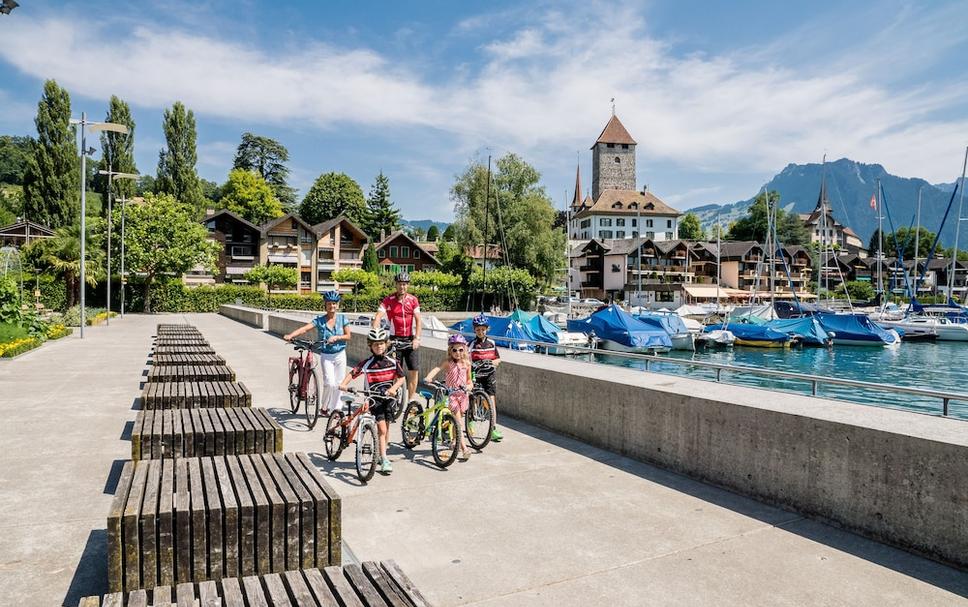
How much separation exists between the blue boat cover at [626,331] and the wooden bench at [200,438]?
34.4 m

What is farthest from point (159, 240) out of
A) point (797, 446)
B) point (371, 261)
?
point (797, 446)

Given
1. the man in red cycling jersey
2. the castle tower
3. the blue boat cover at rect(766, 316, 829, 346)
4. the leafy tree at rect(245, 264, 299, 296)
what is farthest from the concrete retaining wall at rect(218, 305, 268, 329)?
the castle tower

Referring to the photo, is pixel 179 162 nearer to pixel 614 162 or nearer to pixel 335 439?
pixel 335 439

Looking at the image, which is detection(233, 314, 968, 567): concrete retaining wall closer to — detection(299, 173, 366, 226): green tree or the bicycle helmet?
the bicycle helmet

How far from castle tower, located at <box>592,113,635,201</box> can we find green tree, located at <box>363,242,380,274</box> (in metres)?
78.7

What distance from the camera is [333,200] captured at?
340ft

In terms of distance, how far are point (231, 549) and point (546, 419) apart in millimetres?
5832

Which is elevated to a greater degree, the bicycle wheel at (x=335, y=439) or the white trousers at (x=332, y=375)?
the white trousers at (x=332, y=375)

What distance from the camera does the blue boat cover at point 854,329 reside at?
50.3 metres

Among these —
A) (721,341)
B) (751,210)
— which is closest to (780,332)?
(721,341)

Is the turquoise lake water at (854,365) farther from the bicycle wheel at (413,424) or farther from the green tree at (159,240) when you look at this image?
the green tree at (159,240)

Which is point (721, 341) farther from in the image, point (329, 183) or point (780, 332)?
point (329, 183)

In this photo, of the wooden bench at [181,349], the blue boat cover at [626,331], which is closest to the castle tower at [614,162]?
the blue boat cover at [626,331]

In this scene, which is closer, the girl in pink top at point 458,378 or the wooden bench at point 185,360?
the girl in pink top at point 458,378
